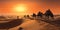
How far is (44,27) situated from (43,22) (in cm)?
126

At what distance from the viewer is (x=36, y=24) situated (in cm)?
1366

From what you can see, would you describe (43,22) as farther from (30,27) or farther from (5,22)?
(5,22)

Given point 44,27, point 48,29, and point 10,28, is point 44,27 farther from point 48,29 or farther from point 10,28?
point 10,28

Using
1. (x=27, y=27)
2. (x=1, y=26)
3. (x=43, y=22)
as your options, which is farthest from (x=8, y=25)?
(x=43, y=22)

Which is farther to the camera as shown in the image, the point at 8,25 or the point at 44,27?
the point at 8,25

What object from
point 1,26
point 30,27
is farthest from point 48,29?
point 1,26

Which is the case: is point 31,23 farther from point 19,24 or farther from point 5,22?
point 5,22

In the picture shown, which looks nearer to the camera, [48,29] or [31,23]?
[48,29]

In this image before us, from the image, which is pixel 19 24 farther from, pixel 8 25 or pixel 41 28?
pixel 41 28

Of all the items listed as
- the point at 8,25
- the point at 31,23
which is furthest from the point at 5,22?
the point at 31,23

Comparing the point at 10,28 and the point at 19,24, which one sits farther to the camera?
the point at 19,24

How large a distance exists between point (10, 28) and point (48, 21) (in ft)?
10.6

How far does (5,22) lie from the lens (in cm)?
1442

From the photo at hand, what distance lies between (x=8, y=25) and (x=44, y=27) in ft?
9.79
